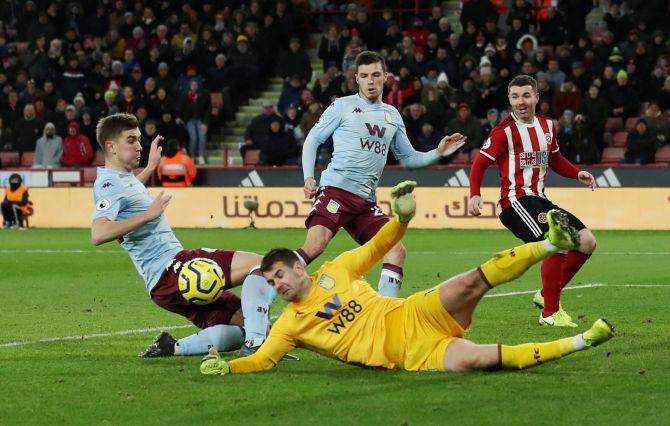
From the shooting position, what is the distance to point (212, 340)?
857 centimetres

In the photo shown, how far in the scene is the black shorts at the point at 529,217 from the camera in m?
10.4

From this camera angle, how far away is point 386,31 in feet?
97.8

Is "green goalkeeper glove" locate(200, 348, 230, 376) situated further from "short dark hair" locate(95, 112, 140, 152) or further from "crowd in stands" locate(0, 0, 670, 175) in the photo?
"crowd in stands" locate(0, 0, 670, 175)

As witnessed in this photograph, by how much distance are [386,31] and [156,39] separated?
19.9 ft

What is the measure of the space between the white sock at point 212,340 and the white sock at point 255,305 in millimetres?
283

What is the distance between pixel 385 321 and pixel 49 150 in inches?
899

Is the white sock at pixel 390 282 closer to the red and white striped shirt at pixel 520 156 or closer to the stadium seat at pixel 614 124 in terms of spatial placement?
the red and white striped shirt at pixel 520 156

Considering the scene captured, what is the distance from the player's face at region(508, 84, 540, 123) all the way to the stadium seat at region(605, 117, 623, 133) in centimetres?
1580

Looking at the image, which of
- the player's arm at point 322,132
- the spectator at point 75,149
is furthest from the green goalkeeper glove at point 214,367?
the spectator at point 75,149

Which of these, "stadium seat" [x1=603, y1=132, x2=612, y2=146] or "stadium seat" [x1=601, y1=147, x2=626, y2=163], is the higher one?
"stadium seat" [x1=603, y1=132, x2=612, y2=146]

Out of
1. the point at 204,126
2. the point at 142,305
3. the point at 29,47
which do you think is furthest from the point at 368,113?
the point at 29,47

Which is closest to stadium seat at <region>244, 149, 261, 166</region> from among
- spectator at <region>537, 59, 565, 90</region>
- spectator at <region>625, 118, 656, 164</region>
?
spectator at <region>537, 59, 565, 90</region>

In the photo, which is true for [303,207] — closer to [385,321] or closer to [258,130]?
[258,130]

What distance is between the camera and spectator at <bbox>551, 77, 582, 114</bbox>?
25.7 metres
